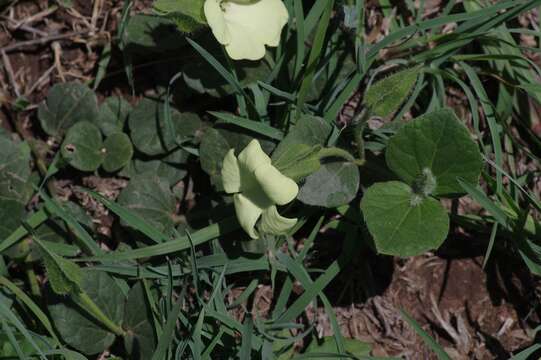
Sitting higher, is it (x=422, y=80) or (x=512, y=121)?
(x=422, y=80)

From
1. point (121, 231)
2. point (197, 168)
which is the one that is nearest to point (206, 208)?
point (197, 168)

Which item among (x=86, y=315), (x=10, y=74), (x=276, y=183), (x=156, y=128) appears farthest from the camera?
→ (x=10, y=74)

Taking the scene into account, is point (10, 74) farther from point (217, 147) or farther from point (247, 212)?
point (247, 212)

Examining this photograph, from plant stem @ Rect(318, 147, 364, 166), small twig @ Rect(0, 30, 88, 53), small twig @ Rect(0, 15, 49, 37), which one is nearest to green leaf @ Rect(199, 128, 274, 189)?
plant stem @ Rect(318, 147, 364, 166)

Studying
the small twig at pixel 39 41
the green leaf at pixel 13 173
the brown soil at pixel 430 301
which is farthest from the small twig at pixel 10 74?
the brown soil at pixel 430 301

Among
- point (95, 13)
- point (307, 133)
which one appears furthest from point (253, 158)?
point (95, 13)

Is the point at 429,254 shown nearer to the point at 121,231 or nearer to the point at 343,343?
the point at 343,343

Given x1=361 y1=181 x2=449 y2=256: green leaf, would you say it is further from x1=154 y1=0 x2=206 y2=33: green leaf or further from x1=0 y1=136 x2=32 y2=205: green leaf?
x1=0 y1=136 x2=32 y2=205: green leaf

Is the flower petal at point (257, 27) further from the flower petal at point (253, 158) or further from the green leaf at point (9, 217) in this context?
the green leaf at point (9, 217)
